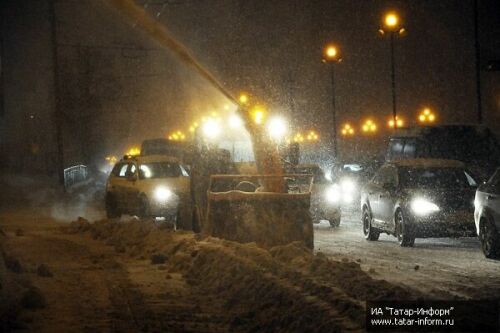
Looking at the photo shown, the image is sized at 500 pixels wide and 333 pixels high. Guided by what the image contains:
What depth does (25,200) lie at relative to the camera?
36500 millimetres

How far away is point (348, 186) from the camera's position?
34344 mm

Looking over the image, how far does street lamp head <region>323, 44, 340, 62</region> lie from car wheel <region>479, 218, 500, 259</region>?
18.1 metres

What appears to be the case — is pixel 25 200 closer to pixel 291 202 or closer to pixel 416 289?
pixel 291 202

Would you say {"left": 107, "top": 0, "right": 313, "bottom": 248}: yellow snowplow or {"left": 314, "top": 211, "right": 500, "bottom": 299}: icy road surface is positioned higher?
{"left": 107, "top": 0, "right": 313, "bottom": 248}: yellow snowplow

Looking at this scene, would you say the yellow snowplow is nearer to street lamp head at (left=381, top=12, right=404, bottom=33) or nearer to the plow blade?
the plow blade

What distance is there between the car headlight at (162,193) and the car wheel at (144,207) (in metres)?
0.35

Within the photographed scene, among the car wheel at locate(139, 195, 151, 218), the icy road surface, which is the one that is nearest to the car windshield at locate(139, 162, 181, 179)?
the car wheel at locate(139, 195, 151, 218)

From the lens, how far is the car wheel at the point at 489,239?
1427 centimetres

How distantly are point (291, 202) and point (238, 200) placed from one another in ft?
3.25

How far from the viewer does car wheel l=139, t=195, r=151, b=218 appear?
72.9 feet

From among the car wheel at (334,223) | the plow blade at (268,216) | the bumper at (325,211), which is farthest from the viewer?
the car wheel at (334,223)

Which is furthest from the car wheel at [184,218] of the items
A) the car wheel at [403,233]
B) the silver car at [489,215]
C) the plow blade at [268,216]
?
the silver car at [489,215]

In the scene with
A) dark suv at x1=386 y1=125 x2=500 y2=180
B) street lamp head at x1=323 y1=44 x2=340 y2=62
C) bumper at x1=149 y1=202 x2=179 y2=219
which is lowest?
bumper at x1=149 y1=202 x2=179 y2=219

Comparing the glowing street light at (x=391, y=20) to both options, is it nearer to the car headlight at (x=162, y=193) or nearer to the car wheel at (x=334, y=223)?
the car wheel at (x=334, y=223)
